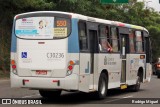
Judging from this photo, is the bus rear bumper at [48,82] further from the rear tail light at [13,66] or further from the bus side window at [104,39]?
the bus side window at [104,39]

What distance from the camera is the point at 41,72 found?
15680 mm

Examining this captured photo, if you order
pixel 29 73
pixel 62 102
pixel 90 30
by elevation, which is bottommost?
pixel 62 102

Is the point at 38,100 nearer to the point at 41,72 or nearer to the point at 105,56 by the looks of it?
the point at 41,72

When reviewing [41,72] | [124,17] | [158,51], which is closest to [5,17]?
[124,17]

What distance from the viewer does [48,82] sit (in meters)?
15.4

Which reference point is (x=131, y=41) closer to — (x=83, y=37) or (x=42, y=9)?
(x=83, y=37)

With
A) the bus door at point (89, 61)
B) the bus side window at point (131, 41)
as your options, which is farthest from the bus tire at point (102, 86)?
the bus side window at point (131, 41)

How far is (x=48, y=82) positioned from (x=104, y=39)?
3.55 m

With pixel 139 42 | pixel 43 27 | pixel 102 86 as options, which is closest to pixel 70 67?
pixel 43 27

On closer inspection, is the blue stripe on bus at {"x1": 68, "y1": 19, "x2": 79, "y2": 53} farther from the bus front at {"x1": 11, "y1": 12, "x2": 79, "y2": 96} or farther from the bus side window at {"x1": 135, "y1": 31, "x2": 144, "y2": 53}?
the bus side window at {"x1": 135, "y1": 31, "x2": 144, "y2": 53}

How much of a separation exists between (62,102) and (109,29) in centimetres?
380

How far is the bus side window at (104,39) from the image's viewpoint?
57.8 feet

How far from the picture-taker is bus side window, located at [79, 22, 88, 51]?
1592 cm

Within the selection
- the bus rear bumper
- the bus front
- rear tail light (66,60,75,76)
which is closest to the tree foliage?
the bus front
